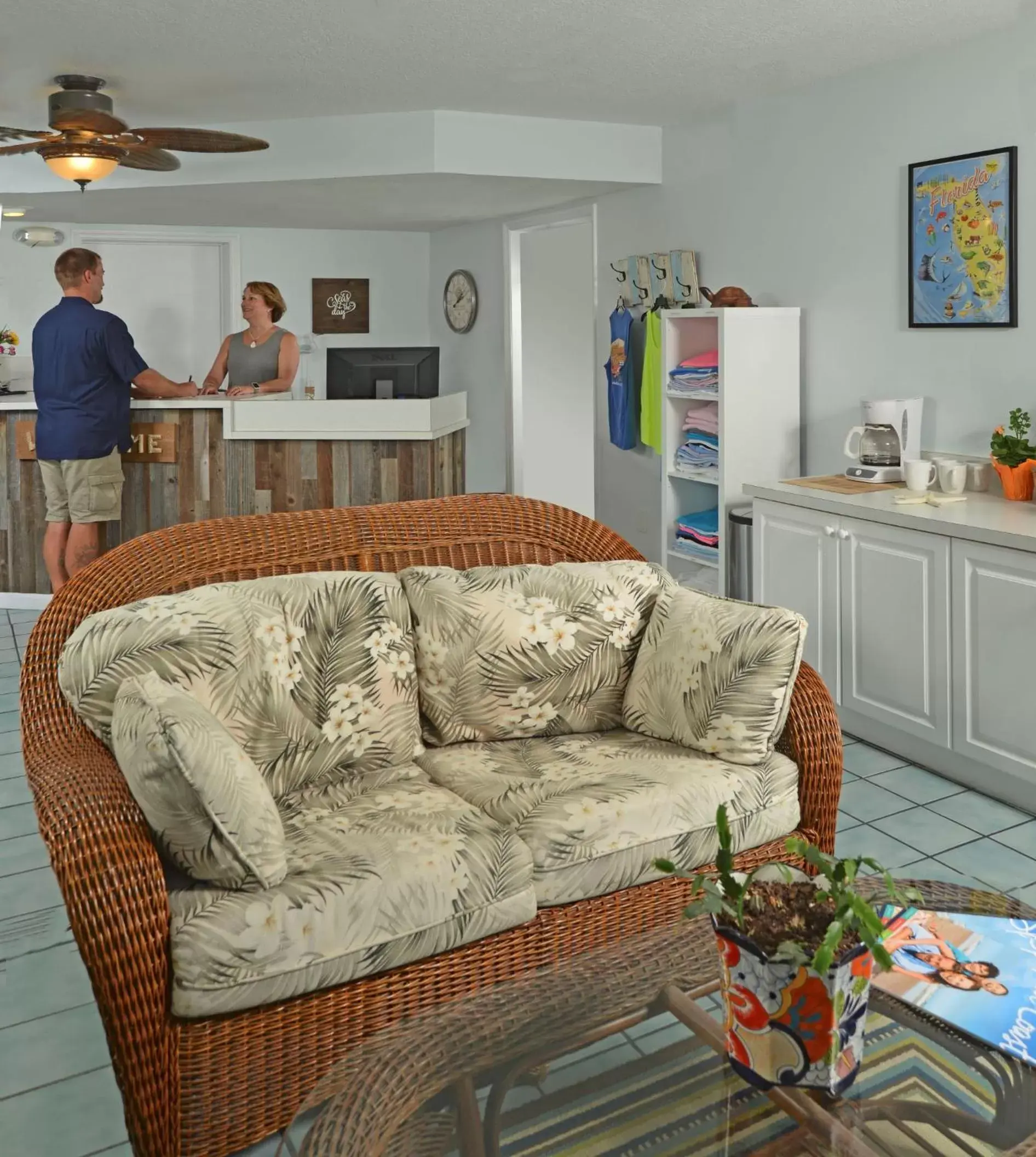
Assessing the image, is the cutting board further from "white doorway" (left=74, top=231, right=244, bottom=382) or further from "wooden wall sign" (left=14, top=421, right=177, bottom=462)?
"white doorway" (left=74, top=231, right=244, bottom=382)

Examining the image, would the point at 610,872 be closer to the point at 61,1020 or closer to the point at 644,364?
the point at 61,1020

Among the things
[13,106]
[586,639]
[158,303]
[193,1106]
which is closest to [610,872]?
[586,639]

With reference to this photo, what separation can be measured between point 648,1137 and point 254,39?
12.8 feet

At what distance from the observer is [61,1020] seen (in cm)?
227

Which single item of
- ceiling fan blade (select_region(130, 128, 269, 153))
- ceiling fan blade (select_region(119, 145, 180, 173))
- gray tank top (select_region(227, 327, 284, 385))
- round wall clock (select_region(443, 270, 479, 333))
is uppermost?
ceiling fan blade (select_region(119, 145, 180, 173))

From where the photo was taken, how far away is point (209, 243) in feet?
26.5

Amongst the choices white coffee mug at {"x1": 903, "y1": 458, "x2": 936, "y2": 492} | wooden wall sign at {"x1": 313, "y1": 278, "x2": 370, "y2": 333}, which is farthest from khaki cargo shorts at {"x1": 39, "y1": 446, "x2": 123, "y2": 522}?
white coffee mug at {"x1": 903, "y1": 458, "x2": 936, "y2": 492}

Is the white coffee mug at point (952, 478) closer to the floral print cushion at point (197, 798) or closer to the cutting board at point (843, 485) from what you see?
the cutting board at point (843, 485)

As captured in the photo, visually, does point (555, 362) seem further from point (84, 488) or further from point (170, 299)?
point (84, 488)

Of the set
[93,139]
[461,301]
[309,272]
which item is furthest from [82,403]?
[461,301]

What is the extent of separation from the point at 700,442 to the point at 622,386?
1.07m

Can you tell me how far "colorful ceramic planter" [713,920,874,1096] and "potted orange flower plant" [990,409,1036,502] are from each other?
275 cm

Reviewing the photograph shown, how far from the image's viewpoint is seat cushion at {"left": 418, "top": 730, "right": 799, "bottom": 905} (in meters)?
2.06

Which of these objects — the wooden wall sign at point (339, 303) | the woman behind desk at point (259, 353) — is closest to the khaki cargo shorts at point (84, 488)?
the woman behind desk at point (259, 353)
